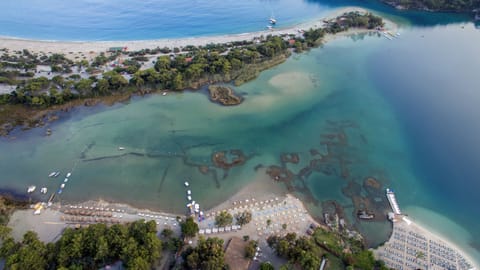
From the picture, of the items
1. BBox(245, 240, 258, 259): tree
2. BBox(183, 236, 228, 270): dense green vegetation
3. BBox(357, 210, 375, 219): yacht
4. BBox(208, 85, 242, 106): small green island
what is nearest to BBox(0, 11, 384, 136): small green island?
BBox(208, 85, 242, 106): small green island

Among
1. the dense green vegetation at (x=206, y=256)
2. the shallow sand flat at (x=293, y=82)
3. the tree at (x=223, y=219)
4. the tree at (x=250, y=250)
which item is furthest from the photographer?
the shallow sand flat at (x=293, y=82)

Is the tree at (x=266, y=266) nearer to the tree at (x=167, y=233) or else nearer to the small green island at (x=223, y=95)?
the tree at (x=167, y=233)

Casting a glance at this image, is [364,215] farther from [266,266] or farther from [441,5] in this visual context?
[441,5]

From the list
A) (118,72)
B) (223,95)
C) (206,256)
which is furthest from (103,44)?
(206,256)

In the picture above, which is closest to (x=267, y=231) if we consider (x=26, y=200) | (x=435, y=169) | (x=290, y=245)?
(x=290, y=245)

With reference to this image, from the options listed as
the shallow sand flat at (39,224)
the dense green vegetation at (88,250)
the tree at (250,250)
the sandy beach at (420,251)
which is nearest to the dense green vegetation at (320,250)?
the tree at (250,250)

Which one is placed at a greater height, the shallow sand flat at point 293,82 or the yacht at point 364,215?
the shallow sand flat at point 293,82

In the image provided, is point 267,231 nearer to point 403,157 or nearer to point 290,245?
point 290,245
